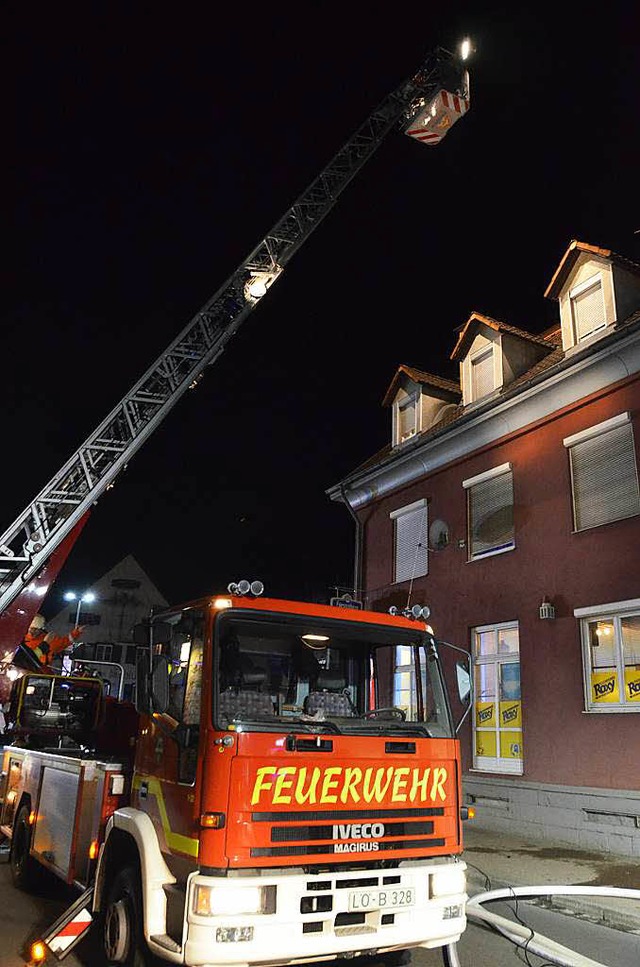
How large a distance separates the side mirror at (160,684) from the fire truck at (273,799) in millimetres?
15

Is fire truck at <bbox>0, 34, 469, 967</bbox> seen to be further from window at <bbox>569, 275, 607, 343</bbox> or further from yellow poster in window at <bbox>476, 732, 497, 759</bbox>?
window at <bbox>569, 275, 607, 343</bbox>

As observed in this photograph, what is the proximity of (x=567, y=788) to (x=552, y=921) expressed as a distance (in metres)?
4.22

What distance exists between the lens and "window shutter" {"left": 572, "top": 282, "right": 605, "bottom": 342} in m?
12.5

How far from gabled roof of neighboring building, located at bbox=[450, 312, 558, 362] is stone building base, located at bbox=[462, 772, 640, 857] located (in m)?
8.16

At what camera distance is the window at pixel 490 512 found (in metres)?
13.2

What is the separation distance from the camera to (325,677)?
18.4 ft

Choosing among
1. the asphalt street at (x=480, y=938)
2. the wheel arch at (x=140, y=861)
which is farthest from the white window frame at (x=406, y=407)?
the wheel arch at (x=140, y=861)

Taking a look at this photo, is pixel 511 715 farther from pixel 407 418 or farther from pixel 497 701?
pixel 407 418

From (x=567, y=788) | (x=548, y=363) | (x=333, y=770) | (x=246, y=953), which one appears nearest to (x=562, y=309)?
(x=548, y=363)

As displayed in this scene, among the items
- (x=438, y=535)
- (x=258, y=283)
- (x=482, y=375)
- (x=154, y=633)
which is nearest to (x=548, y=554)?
(x=438, y=535)

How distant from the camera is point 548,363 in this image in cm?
1367

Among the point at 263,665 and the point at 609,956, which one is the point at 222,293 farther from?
the point at 609,956

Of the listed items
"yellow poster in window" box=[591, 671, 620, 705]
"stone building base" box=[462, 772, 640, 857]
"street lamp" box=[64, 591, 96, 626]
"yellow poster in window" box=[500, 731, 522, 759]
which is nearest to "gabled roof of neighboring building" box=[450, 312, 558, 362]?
"yellow poster in window" box=[591, 671, 620, 705]

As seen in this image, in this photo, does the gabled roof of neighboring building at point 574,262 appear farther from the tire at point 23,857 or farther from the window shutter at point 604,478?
the tire at point 23,857
